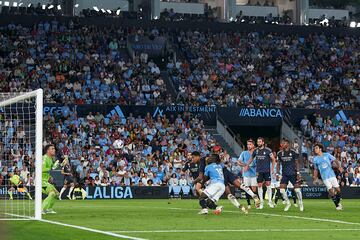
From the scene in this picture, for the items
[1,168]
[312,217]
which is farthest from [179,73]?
[312,217]

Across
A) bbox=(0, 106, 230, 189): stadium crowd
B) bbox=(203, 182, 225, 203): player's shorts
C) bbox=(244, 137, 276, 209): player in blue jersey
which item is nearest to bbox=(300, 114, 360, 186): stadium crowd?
bbox=(0, 106, 230, 189): stadium crowd

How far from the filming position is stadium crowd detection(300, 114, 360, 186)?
149ft

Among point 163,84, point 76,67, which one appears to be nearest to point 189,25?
point 163,84

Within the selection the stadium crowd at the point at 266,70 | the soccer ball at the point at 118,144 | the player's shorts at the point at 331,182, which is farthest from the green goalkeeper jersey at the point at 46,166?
the stadium crowd at the point at 266,70

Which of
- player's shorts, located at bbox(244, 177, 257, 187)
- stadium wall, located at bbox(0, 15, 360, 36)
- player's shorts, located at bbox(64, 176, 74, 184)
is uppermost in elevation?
stadium wall, located at bbox(0, 15, 360, 36)

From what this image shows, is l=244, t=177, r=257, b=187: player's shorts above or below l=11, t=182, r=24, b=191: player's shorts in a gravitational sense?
above

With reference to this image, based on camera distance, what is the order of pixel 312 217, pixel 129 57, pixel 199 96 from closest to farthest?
pixel 312 217 → pixel 199 96 → pixel 129 57

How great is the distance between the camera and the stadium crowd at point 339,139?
45500 mm

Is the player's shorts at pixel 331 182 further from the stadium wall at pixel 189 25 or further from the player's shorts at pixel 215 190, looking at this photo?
the stadium wall at pixel 189 25

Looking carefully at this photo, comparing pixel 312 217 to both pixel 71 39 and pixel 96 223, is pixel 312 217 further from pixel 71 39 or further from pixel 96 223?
pixel 71 39

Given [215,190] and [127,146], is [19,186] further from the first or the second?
[127,146]

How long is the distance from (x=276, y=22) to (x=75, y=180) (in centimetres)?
2918

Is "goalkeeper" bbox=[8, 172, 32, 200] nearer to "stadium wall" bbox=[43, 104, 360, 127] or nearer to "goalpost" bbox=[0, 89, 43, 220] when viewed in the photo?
"goalpost" bbox=[0, 89, 43, 220]

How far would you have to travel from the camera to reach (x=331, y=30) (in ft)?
201
